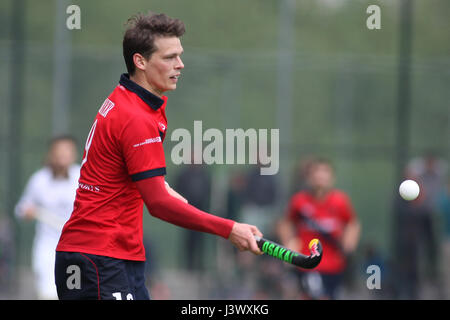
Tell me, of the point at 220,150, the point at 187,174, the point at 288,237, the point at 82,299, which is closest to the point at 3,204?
the point at 187,174

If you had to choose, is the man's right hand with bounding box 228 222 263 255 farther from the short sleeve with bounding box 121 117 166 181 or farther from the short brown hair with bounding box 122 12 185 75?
the short brown hair with bounding box 122 12 185 75

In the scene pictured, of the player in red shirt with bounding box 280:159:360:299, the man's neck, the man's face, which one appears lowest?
the player in red shirt with bounding box 280:159:360:299

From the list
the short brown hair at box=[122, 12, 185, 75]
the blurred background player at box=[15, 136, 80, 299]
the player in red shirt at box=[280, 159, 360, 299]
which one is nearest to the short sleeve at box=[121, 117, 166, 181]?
the short brown hair at box=[122, 12, 185, 75]

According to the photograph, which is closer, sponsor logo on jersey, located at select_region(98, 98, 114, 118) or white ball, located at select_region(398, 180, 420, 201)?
sponsor logo on jersey, located at select_region(98, 98, 114, 118)

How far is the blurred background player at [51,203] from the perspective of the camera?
8.35m

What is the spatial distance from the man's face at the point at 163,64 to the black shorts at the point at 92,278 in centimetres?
98

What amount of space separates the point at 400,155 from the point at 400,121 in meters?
0.44

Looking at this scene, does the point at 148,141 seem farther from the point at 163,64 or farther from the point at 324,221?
the point at 324,221

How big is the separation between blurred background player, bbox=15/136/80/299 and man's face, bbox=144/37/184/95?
4.03 metres

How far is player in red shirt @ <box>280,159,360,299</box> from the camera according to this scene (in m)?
8.95

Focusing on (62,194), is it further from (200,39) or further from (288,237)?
(200,39)

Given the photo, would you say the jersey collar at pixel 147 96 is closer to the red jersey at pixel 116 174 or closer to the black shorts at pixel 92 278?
the red jersey at pixel 116 174

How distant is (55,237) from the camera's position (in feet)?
28.0

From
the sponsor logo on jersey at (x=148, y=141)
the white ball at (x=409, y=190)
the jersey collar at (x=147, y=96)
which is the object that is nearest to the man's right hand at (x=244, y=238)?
the sponsor logo on jersey at (x=148, y=141)
